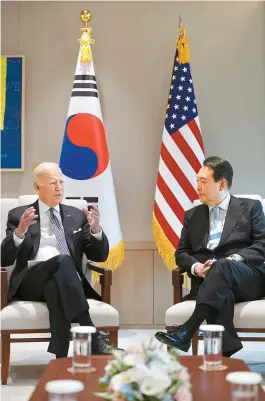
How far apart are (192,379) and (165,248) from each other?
2764 mm

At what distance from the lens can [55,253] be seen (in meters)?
4.20

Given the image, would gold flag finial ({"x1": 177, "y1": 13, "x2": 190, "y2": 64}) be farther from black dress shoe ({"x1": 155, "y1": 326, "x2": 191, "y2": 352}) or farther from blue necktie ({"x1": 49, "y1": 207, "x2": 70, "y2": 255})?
black dress shoe ({"x1": 155, "y1": 326, "x2": 191, "y2": 352})

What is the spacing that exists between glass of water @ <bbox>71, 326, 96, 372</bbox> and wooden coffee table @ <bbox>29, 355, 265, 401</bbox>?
0.15 ft

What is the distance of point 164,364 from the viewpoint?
197cm

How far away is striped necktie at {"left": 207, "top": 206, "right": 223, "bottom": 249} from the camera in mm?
4223

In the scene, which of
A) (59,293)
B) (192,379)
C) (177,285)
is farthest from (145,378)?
(177,285)

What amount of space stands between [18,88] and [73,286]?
240cm

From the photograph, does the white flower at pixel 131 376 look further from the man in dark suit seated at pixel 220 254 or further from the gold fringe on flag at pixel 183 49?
the gold fringe on flag at pixel 183 49

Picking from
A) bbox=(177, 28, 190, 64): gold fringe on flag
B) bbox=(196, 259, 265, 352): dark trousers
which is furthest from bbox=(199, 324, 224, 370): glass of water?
bbox=(177, 28, 190, 64): gold fringe on flag

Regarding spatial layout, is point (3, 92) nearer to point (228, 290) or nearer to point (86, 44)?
point (86, 44)

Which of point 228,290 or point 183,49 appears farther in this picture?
point 183,49

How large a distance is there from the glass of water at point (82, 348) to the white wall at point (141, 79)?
303cm

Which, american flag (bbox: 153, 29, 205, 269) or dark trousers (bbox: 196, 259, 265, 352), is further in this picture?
american flag (bbox: 153, 29, 205, 269)

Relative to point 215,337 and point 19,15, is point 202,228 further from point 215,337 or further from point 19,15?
point 19,15
